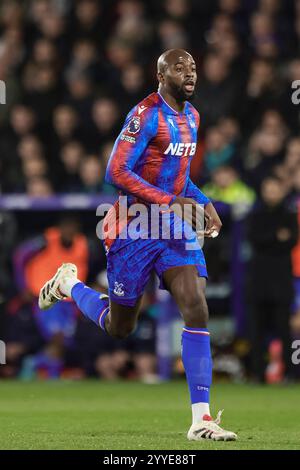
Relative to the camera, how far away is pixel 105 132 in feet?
45.2

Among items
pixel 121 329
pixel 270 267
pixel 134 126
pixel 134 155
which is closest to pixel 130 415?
pixel 121 329

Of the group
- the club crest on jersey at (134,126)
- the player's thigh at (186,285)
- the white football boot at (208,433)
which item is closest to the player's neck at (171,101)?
the club crest on jersey at (134,126)

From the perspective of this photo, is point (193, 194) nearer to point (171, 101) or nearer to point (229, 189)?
point (171, 101)

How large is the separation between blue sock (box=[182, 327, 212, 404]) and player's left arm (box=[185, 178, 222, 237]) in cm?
58

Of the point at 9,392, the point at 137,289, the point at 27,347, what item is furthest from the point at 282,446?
the point at 27,347

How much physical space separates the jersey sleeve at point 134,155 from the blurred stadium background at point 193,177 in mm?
4895

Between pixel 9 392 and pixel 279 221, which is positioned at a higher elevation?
pixel 279 221

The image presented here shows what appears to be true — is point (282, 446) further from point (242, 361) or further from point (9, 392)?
point (242, 361)

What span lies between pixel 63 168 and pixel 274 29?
3.26 m

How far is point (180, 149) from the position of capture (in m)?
7.38

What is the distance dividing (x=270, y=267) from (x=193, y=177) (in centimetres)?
148

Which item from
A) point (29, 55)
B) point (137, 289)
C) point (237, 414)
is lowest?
point (237, 414)

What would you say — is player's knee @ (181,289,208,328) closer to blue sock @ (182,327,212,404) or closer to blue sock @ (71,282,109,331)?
blue sock @ (182,327,212,404)
